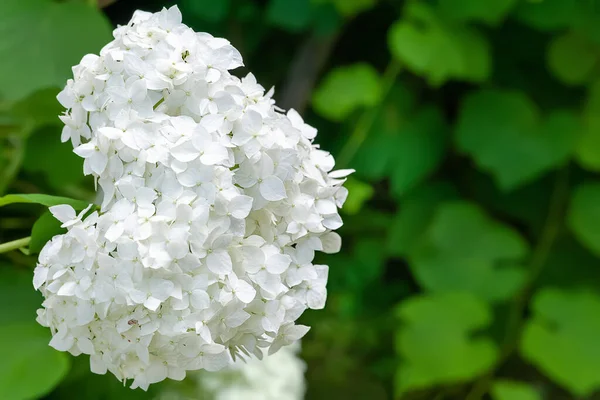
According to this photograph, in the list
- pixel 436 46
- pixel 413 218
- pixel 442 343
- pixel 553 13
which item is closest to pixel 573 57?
pixel 553 13

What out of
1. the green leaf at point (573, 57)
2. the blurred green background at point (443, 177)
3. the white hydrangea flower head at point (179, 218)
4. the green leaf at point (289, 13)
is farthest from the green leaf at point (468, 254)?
the white hydrangea flower head at point (179, 218)

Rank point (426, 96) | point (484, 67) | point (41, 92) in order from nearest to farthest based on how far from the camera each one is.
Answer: point (41, 92), point (484, 67), point (426, 96)

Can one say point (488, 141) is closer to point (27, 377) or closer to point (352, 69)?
point (352, 69)

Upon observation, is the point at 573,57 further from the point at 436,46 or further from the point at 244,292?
the point at 244,292

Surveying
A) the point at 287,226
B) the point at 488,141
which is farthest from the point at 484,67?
the point at 287,226

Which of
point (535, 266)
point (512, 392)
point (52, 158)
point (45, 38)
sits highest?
point (45, 38)

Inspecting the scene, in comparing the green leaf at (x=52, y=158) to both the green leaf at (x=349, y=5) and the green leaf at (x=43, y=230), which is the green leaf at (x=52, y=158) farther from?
the green leaf at (x=349, y=5)

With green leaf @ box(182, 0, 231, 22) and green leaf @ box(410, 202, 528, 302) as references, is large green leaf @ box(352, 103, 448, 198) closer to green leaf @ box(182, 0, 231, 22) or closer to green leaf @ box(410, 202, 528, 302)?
green leaf @ box(410, 202, 528, 302)
